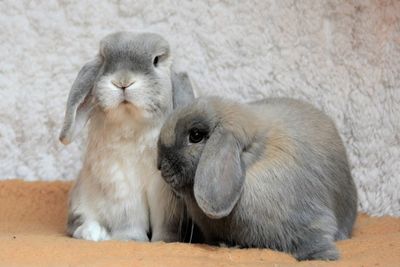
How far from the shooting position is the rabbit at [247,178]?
2.25m

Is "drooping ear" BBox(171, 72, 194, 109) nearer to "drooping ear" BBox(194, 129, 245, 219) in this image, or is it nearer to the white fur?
the white fur

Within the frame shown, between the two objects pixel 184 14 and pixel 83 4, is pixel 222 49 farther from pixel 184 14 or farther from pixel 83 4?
pixel 83 4

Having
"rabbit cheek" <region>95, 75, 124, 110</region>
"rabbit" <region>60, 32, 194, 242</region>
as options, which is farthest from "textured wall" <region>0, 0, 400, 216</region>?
"rabbit cheek" <region>95, 75, 124, 110</region>

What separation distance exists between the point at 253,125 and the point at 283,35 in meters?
0.83

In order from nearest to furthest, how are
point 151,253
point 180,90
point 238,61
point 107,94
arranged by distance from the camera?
1. point 151,253
2. point 107,94
3. point 180,90
4. point 238,61

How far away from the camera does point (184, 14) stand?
3168 mm

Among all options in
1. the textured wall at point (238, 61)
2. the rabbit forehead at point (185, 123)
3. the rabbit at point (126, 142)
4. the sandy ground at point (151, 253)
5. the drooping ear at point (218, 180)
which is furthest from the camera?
the textured wall at point (238, 61)

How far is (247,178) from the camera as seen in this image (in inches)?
91.1

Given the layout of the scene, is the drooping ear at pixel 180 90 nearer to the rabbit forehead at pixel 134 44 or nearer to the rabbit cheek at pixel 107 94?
the rabbit forehead at pixel 134 44

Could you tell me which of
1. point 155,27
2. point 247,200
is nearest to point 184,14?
point 155,27

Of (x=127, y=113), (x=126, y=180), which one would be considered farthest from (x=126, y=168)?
(x=127, y=113)

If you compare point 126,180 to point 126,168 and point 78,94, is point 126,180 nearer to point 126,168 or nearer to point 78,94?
point 126,168

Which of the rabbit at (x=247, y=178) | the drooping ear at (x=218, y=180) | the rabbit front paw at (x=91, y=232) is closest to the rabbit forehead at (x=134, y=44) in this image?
the rabbit at (x=247, y=178)

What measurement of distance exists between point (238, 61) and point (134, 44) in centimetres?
73
